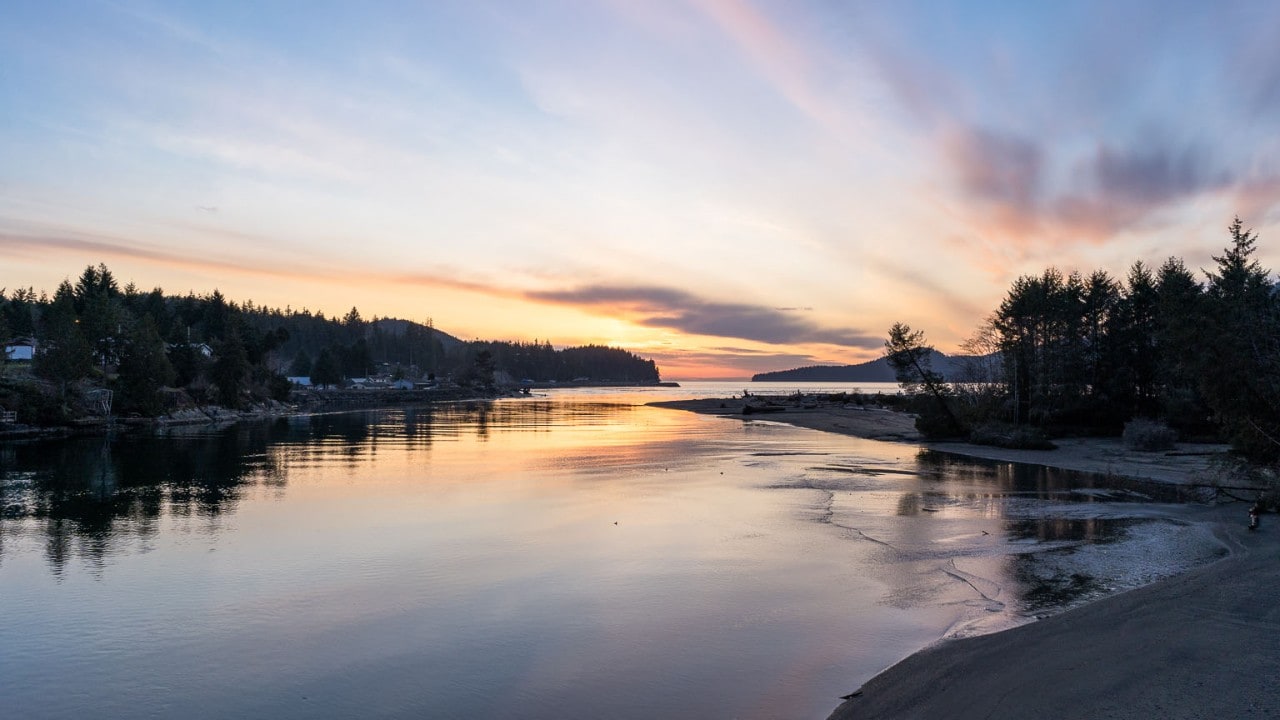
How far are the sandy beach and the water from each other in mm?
927

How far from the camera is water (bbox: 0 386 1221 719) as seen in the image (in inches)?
370

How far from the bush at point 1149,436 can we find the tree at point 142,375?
81.8 metres

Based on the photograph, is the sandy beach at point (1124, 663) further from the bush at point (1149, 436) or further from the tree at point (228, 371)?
the tree at point (228, 371)

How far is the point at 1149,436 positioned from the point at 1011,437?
6.85 metres

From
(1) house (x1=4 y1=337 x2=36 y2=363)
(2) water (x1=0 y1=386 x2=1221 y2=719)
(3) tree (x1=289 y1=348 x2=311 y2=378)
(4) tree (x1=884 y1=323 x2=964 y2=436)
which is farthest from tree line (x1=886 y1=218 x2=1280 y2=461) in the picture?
(3) tree (x1=289 y1=348 x2=311 y2=378)

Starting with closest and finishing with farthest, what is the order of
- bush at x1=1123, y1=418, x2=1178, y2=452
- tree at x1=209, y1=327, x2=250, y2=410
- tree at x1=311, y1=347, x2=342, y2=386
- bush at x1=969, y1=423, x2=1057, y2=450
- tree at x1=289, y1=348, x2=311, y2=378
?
bush at x1=1123, y1=418, x2=1178, y2=452, bush at x1=969, y1=423, x2=1057, y2=450, tree at x1=209, y1=327, x2=250, y2=410, tree at x1=311, y1=347, x2=342, y2=386, tree at x1=289, y1=348, x2=311, y2=378

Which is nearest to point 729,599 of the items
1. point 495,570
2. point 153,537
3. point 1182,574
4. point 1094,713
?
point 495,570

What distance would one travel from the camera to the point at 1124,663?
8242mm

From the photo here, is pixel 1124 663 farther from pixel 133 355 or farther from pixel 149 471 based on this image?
pixel 133 355

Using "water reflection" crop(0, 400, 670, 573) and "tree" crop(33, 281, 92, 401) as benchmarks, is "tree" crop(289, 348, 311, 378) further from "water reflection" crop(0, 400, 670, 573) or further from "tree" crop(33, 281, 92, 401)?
"water reflection" crop(0, 400, 670, 573)

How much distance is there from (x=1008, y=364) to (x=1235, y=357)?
30851 mm

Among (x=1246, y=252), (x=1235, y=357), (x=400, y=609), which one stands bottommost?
(x=400, y=609)

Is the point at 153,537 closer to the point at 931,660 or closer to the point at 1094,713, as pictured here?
the point at 931,660

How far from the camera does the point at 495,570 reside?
15.4 m
